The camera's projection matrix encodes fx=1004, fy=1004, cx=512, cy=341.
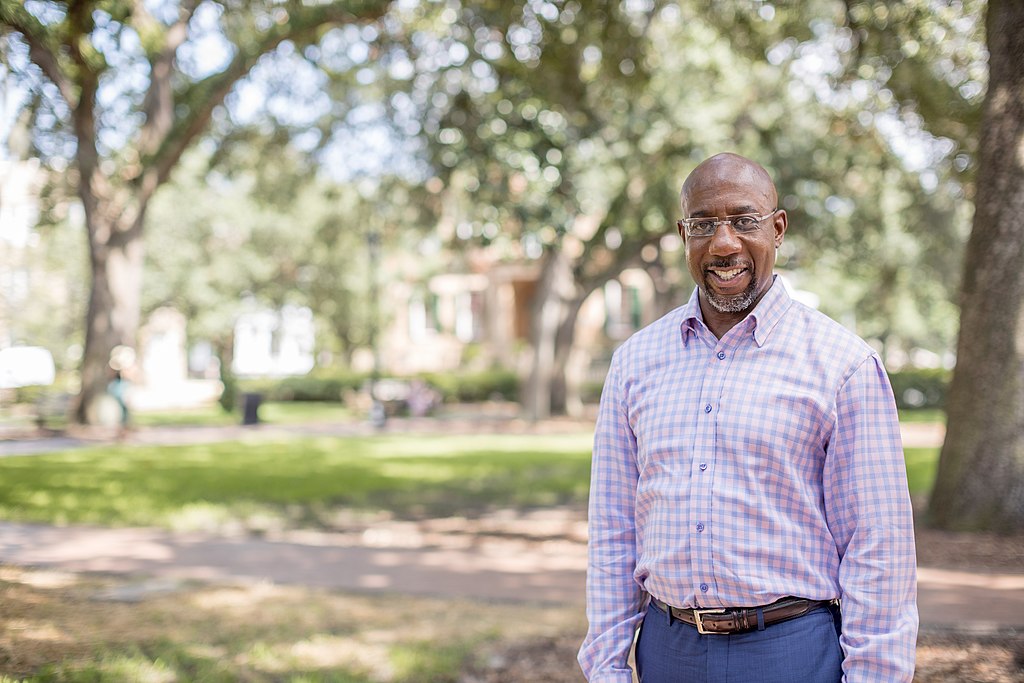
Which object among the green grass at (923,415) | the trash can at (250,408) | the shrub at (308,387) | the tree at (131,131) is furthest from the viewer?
the shrub at (308,387)

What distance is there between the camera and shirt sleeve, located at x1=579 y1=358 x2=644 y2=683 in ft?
8.60

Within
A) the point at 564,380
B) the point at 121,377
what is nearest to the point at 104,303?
the point at 121,377

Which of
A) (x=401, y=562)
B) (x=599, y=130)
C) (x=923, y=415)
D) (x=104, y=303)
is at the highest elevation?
(x=599, y=130)

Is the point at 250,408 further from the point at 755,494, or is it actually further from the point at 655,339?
the point at 755,494

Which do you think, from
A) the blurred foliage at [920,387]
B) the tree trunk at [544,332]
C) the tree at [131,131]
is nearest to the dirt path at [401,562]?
the tree at [131,131]

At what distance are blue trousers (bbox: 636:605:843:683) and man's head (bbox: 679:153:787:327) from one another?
0.78 m

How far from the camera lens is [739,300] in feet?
8.45

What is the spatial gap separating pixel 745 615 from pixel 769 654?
10 cm

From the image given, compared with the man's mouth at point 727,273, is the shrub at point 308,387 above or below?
below

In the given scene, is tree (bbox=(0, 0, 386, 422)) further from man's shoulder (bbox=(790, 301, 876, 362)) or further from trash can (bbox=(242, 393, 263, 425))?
man's shoulder (bbox=(790, 301, 876, 362))

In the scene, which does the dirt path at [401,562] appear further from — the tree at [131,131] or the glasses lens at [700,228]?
the tree at [131,131]

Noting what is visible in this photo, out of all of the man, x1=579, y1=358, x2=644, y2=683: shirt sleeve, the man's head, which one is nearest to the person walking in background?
x1=579, y1=358, x2=644, y2=683: shirt sleeve

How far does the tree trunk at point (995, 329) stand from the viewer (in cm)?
859

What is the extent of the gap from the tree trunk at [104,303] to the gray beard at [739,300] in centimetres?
2065
